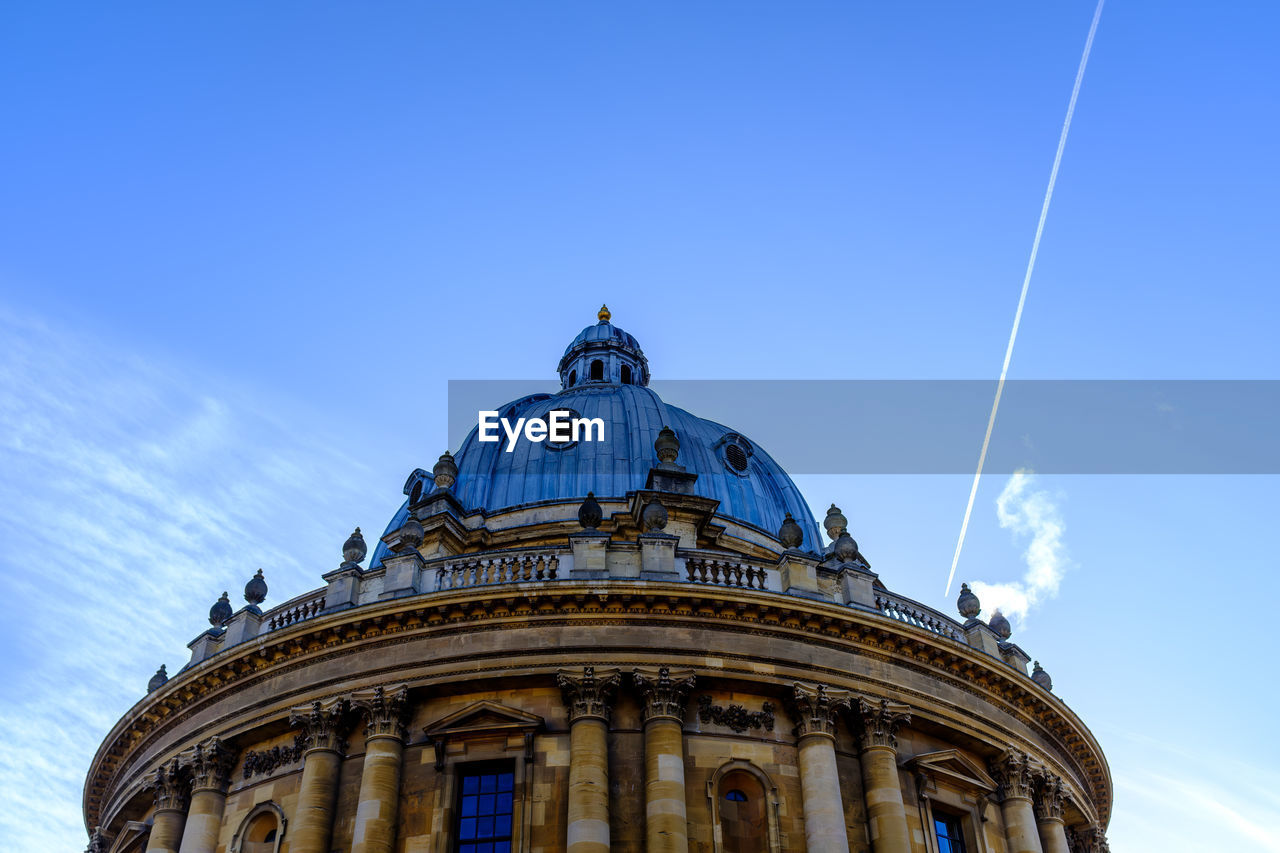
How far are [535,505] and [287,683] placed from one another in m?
10.5

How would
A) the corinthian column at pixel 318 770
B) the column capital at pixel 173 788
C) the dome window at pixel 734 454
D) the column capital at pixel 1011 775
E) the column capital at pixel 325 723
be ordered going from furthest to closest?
the dome window at pixel 734 454 < the column capital at pixel 1011 775 < the column capital at pixel 173 788 < the column capital at pixel 325 723 < the corinthian column at pixel 318 770

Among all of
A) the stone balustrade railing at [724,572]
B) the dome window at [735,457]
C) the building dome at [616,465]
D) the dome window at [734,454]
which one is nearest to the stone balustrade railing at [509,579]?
the stone balustrade railing at [724,572]

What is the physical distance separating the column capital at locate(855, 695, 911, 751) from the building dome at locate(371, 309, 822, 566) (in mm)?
8844

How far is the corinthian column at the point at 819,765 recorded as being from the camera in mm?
22688

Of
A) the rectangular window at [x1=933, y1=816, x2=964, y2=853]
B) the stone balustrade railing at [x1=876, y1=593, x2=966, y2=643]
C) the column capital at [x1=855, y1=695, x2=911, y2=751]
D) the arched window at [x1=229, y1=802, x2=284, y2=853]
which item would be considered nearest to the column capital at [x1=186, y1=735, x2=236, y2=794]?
the arched window at [x1=229, y1=802, x2=284, y2=853]

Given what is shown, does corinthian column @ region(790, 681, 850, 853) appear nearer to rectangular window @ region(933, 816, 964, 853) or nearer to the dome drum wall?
the dome drum wall

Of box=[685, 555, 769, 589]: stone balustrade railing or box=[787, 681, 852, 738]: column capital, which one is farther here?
box=[685, 555, 769, 589]: stone balustrade railing

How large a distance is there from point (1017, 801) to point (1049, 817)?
1658 mm

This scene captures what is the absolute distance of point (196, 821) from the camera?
2566 cm

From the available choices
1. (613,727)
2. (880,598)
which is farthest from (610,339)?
(613,727)

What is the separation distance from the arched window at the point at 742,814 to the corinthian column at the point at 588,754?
2496mm

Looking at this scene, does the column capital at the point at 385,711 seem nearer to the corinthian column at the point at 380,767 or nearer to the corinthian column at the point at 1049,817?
the corinthian column at the point at 380,767

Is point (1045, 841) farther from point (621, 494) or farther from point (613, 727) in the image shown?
point (621, 494)

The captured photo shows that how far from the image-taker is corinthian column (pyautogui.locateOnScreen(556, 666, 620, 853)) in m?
21.8
